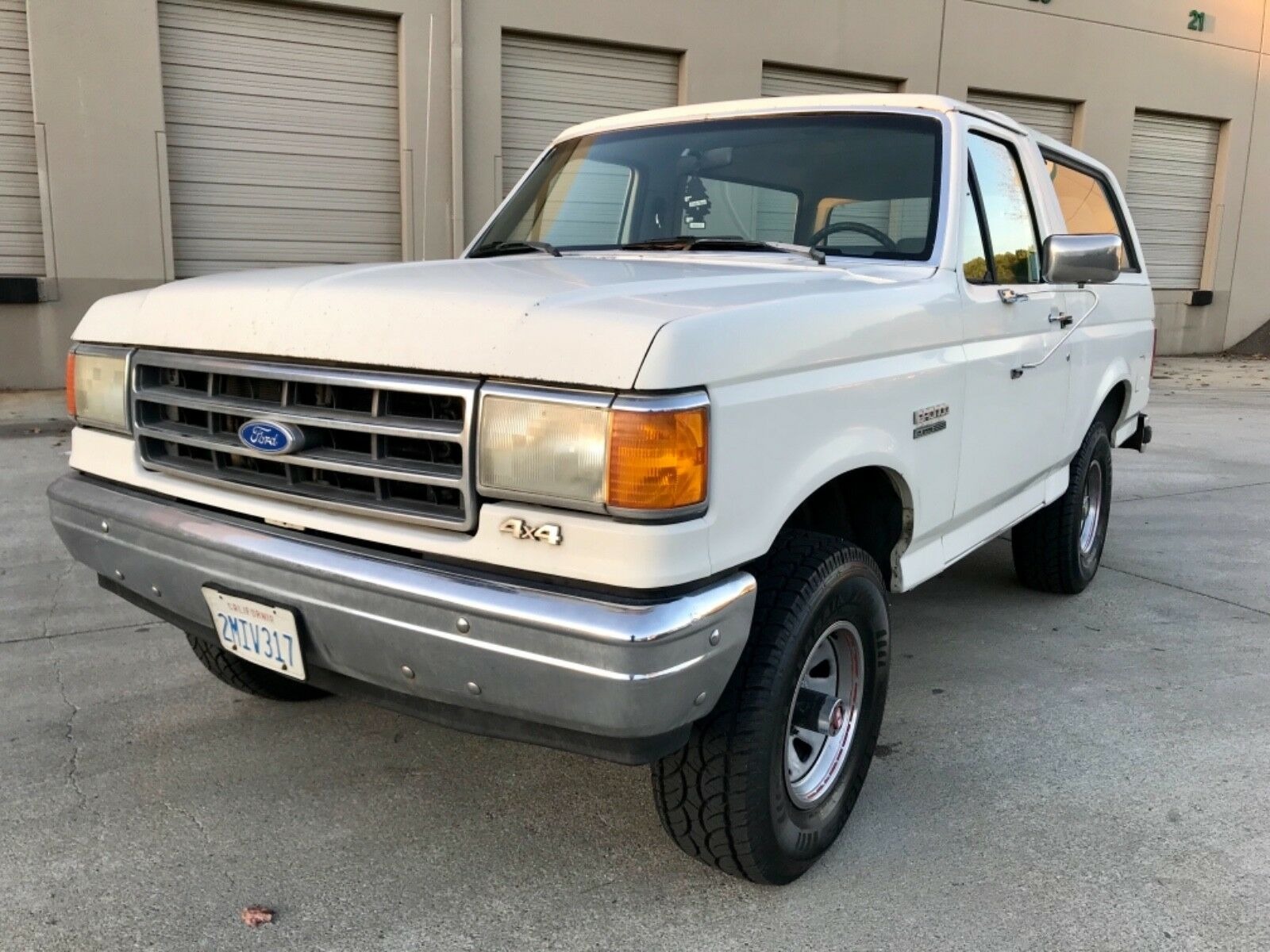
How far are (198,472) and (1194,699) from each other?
10.9ft

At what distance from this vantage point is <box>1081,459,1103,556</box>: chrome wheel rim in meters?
4.93

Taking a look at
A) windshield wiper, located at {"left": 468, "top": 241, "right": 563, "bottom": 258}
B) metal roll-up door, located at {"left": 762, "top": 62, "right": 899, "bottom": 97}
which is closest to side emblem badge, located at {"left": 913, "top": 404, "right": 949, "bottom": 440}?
windshield wiper, located at {"left": 468, "top": 241, "right": 563, "bottom": 258}

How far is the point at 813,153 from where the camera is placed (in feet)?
11.2

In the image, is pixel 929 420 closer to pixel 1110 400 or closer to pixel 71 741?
pixel 1110 400

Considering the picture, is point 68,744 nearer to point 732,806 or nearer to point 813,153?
point 732,806

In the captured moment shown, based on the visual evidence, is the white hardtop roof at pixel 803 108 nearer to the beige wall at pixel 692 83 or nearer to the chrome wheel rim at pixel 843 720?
the chrome wheel rim at pixel 843 720

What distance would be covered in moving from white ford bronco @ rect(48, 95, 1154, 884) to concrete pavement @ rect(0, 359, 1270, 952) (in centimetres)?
23

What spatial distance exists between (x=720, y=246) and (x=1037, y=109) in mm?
14051

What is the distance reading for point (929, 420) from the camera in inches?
113

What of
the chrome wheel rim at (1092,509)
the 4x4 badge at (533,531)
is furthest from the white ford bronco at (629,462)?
the chrome wheel rim at (1092,509)

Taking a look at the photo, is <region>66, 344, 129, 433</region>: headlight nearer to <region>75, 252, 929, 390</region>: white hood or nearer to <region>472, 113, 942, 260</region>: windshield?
<region>75, 252, 929, 390</region>: white hood

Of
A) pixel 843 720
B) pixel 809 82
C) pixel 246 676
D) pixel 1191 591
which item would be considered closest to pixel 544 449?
pixel 843 720

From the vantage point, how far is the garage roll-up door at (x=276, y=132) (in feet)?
32.0

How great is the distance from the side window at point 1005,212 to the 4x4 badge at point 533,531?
2.13m
